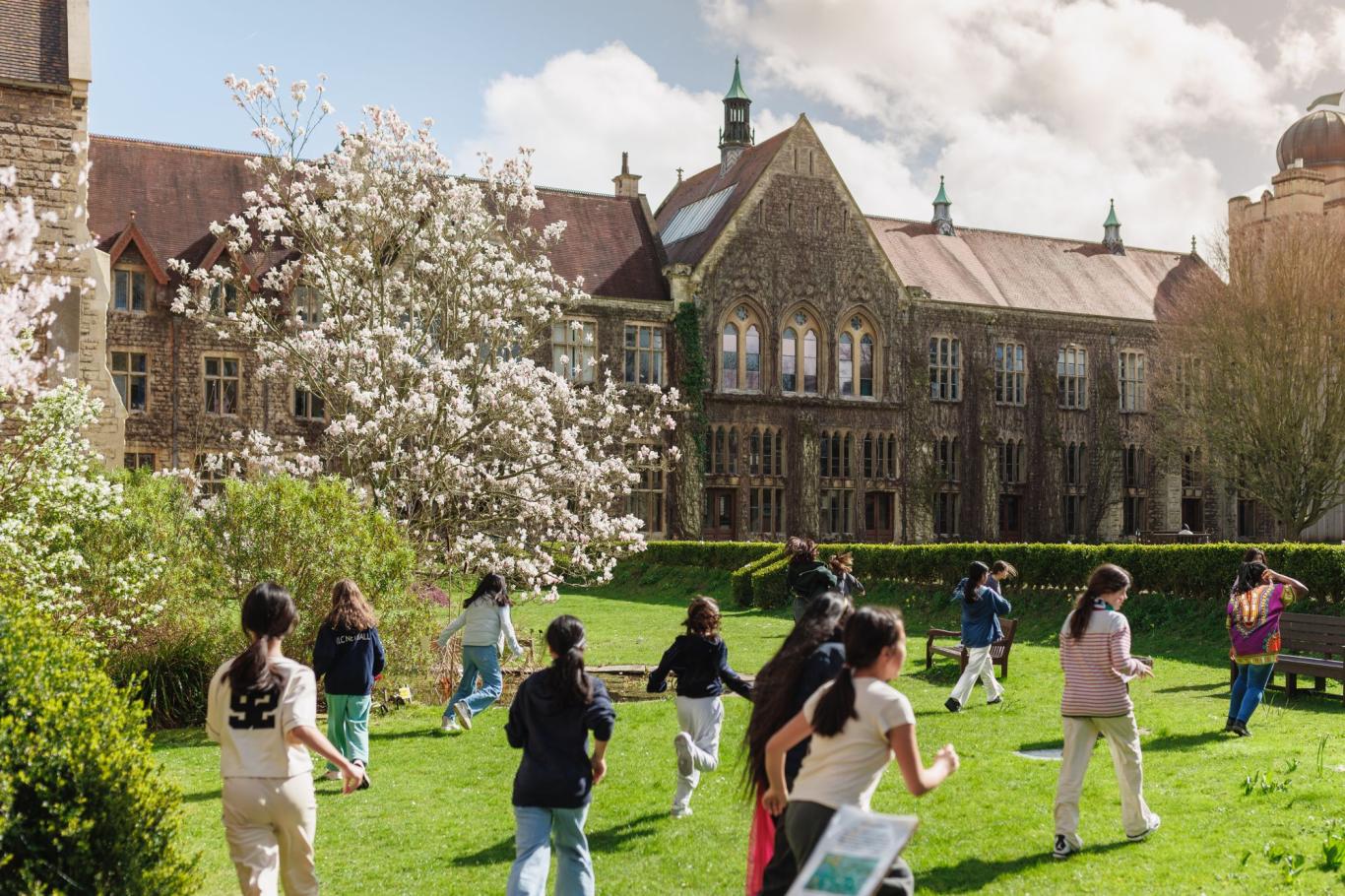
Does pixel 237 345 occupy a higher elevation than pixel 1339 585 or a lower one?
higher

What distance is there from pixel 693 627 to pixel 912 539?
3818 cm

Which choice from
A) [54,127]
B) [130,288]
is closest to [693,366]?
[130,288]

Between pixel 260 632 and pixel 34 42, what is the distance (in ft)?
65.5

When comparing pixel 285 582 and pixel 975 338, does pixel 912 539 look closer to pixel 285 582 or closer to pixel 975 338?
pixel 975 338

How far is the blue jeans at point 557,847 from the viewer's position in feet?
21.4

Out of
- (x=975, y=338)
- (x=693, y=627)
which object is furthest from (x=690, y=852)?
(x=975, y=338)

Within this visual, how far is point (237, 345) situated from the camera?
37125mm

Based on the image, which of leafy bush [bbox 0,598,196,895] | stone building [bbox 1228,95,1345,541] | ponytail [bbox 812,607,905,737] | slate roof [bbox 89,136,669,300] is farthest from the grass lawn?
stone building [bbox 1228,95,1345,541]

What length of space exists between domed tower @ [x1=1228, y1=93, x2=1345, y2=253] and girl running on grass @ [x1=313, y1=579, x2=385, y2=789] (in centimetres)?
4898

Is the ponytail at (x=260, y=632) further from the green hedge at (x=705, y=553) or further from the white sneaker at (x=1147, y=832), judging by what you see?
the green hedge at (x=705, y=553)

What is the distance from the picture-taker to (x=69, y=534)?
13.6 m

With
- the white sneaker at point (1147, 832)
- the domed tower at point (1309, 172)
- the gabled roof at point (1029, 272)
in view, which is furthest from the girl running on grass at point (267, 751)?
the domed tower at point (1309, 172)

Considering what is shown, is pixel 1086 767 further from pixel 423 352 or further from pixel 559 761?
pixel 423 352

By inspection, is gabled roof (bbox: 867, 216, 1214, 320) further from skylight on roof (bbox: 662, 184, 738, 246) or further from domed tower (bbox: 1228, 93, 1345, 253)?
skylight on roof (bbox: 662, 184, 738, 246)
